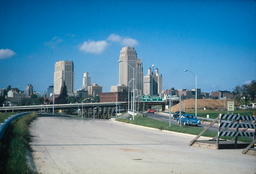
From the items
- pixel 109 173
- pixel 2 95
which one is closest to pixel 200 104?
pixel 2 95

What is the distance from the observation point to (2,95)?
136625mm

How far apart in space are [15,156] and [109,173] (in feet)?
9.39

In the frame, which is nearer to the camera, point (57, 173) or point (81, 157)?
point (57, 173)

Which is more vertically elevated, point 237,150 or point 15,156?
point 15,156

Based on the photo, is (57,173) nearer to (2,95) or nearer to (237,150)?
(237,150)

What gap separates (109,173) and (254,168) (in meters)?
5.26

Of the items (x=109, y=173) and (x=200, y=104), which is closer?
(x=109, y=173)

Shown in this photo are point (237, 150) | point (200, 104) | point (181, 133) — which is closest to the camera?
point (237, 150)

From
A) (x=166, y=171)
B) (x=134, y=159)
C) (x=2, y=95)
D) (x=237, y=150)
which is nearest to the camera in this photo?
(x=166, y=171)

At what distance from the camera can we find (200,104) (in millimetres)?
123062

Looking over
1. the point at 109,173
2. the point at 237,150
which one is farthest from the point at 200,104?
the point at 109,173

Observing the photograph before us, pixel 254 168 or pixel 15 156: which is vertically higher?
pixel 15 156

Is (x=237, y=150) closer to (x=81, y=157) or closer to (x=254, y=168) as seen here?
(x=254, y=168)

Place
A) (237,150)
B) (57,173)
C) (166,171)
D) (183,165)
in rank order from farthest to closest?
(237,150) → (183,165) → (166,171) → (57,173)
